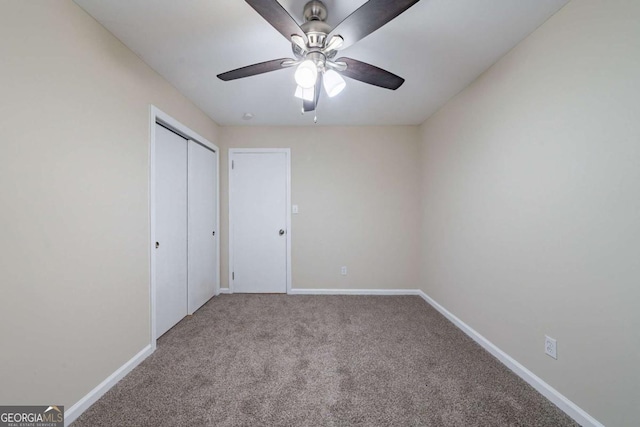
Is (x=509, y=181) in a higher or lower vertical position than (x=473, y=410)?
higher

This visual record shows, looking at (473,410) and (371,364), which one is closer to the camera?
(473,410)

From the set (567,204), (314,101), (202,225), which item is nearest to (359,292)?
(202,225)

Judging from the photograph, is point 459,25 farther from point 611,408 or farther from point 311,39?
point 611,408

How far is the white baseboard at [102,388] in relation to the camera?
51.5 inches

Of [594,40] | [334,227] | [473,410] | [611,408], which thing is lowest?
[473,410]

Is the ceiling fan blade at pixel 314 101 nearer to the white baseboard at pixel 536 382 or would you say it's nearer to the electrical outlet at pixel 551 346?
the electrical outlet at pixel 551 346

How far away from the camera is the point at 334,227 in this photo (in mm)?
3312

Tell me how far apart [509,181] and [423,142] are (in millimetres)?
1588

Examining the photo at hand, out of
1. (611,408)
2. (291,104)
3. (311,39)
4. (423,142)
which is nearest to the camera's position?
(611,408)

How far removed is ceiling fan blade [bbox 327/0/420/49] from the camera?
0.97 meters

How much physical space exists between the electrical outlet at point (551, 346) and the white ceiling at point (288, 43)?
2.01m

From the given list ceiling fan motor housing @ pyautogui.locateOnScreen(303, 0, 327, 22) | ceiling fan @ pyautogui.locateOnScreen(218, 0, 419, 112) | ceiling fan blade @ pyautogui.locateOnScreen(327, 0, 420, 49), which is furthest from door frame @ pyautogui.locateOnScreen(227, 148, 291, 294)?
ceiling fan blade @ pyautogui.locateOnScreen(327, 0, 420, 49)

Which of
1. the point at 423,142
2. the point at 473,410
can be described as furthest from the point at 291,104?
the point at 473,410

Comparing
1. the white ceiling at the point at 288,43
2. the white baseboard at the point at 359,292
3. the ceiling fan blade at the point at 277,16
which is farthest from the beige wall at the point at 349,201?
the ceiling fan blade at the point at 277,16
